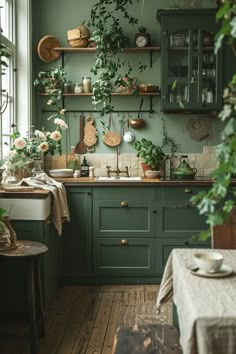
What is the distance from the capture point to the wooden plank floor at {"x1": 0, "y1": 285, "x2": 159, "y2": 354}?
10.6 feet

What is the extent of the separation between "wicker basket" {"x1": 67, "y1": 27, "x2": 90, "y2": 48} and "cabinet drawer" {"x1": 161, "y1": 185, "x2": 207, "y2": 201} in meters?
1.66

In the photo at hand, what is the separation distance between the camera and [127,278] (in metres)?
4.63

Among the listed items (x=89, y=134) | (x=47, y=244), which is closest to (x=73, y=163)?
(x=89, y=134)

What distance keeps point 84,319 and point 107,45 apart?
2.53 meters

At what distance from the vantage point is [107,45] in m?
4.84

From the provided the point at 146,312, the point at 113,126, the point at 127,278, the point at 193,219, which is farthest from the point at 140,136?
the point at 146,312

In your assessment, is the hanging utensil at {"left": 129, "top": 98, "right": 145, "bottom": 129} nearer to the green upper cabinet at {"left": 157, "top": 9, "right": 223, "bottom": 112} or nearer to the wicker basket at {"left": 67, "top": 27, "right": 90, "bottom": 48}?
the green upper cabinet at {"left": 157, "top": 9, "right": 223, "bottom": 112}

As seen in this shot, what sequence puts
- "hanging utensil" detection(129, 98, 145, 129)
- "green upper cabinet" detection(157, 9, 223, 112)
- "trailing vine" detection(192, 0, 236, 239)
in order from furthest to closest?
1. "hanging utensil" detection(129, 98, 145, 129)
2. "green upper cabinet" detection(157, 9, 223, 112)
3. "trailing vine" detection(192, 0, 236, 239)

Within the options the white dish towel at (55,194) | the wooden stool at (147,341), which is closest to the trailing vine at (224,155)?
the wooden stool at (147,341)

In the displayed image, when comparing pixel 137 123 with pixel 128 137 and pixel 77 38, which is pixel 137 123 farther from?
pixel 77 38

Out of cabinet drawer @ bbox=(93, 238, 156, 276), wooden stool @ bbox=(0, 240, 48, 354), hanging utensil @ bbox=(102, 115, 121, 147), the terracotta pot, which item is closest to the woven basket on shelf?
hanging utensil @ bbox=(102, 115, 121, 147)

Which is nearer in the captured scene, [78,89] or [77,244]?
[77,244]

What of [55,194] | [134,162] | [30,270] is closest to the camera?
[30,270]

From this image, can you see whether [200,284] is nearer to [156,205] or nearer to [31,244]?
[31,244]
